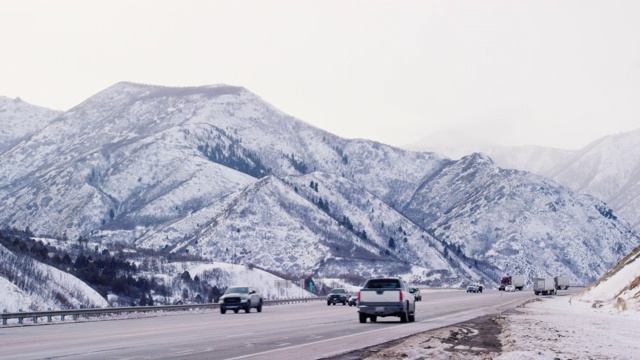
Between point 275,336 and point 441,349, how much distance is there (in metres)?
7.98

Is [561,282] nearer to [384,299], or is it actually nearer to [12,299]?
[12,299]

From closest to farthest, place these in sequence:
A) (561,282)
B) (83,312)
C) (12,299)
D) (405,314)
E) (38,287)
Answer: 1. (405,314)
2. (83,312)
3. (12,299)
4. (38,287)
5. (561,282)

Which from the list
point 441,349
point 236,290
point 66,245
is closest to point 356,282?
point 66,245

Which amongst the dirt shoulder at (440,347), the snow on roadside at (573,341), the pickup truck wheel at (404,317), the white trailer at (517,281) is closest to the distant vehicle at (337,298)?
the pickup truck wheel at (404,317)

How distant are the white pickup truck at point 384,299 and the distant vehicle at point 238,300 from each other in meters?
18.6

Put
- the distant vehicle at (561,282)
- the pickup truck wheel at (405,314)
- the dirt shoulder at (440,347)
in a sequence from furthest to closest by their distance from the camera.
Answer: the distant vehicle at (561,282), the pickup truck wheel at (405,314), the dirt shoulder at (440,347)

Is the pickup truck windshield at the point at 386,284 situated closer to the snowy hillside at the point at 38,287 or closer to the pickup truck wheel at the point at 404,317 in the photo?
the pickup truck wheel at the point at 404,317

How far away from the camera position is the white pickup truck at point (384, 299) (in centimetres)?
3612

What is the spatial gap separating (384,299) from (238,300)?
1968 cm

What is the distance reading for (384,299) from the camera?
3625 cm

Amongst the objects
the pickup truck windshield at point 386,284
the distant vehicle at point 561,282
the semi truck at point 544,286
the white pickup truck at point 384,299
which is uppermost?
the distant vehicle at point 561,282

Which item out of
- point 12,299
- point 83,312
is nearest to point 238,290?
point 83,312

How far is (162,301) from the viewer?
107000mm

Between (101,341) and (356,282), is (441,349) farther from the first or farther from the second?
(356,282)
